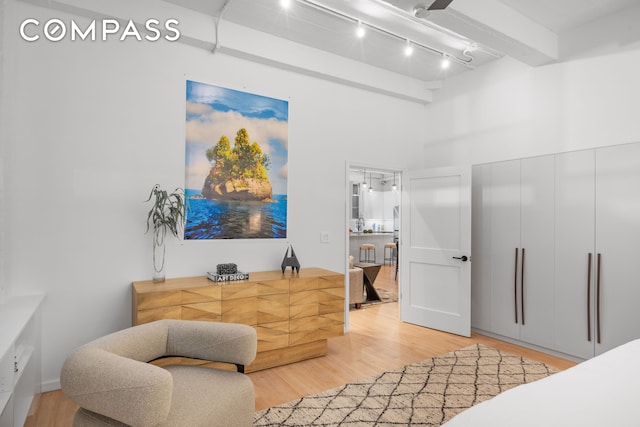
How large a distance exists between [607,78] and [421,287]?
2925 millimetres

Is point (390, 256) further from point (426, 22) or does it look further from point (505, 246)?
point (426, 22)

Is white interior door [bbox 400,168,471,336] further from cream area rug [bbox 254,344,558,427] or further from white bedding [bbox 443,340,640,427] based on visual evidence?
white bedding [bbox 443,340,640,427]

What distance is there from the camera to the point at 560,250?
12.3ft

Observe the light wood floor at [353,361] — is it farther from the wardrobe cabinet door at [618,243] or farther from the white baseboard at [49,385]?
the wardrobe cabinet door at [618,243]

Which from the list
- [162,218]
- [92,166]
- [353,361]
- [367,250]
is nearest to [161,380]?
[162,218]

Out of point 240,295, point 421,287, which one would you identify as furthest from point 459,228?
point 240,295

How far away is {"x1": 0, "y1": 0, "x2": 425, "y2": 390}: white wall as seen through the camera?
9.41ft

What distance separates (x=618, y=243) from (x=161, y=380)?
12.5ft

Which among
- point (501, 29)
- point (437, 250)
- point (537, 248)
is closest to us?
point (501, 29)

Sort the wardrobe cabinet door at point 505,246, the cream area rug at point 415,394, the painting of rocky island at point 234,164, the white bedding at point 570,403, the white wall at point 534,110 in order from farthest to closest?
the wardrobe cabinet door at point 505,246
the painting of rocky island at point 234,164
the white wall at point 534,110
the cream area rug at point 415,394
the white bedding at point 570,403

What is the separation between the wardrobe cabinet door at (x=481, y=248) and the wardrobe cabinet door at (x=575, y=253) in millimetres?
742

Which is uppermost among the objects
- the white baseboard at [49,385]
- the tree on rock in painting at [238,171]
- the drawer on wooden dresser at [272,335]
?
the tree on rock in painting at [238,171]

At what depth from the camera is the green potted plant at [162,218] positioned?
326cm

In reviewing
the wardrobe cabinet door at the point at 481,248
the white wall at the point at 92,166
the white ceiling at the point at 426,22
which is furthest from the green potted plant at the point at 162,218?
the wardrobe cabinet door at the point at 481,248
